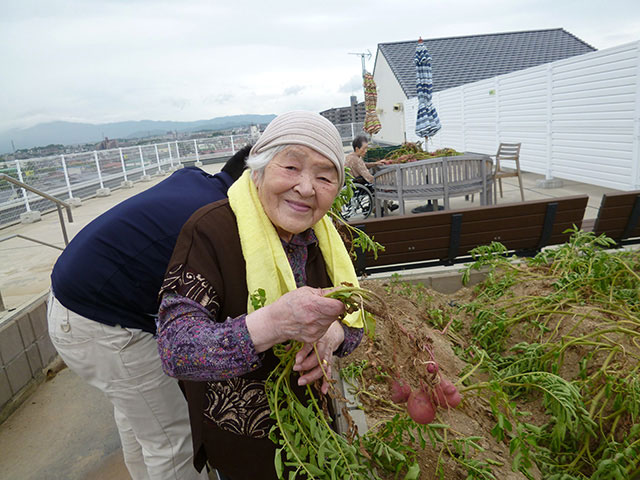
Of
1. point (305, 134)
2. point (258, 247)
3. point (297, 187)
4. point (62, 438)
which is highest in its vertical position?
point (305, 134)

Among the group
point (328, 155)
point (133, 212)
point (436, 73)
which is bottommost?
point (133, 212)

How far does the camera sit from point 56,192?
12773 millimetres

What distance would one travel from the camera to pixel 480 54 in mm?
26125

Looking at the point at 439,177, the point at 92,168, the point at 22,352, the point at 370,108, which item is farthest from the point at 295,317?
the point at 92,168

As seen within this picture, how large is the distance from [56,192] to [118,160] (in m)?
4.88

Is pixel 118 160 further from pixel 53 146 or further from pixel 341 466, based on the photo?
pixel 341 466

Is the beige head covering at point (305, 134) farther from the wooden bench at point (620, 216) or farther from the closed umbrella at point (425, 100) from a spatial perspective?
the closed umbrella at point (425, 100)

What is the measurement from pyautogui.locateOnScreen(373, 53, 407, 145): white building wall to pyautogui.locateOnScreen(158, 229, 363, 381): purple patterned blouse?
25.2 m

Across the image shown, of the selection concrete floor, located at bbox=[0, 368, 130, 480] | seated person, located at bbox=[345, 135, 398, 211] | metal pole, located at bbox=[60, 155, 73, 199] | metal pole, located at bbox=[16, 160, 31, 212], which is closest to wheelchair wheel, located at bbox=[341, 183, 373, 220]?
seated person, located at bbox=[345, 135, 398, 211]

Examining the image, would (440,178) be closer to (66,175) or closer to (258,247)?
(258,247)

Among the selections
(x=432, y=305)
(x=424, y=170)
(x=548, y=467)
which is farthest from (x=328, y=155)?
(x=424, y=170)

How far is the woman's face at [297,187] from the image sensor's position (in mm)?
1268

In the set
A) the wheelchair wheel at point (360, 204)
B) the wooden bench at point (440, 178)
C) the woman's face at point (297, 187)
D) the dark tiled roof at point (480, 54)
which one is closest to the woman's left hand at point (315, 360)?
the woman's face at point (297, 187)

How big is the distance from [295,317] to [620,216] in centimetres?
442
